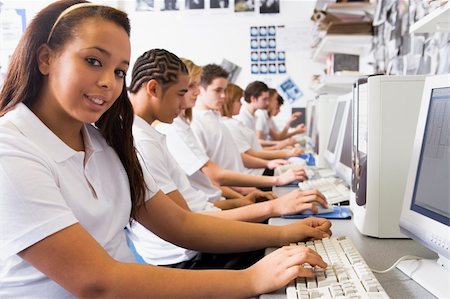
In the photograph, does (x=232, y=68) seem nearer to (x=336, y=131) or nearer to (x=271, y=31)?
(x=271, y=31)

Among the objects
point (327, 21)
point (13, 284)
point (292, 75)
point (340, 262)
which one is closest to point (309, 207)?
point (340, 262)

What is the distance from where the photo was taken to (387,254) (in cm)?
99

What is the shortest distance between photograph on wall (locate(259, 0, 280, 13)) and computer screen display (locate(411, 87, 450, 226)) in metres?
4.05

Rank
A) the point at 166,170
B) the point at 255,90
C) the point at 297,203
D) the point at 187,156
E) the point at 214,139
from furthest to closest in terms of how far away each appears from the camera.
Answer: the point at 255,90
the point at 214,139
the point at 187,156
the point at 166,170
the point at 297,203

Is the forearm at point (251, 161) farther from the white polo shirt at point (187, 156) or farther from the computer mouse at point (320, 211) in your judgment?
the computer mouse at point (320, 211)

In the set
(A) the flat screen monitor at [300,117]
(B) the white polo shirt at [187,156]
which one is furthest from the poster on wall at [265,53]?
(B) the white polo shirt at [187,156]

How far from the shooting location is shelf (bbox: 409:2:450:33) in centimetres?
107

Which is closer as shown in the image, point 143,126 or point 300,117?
point 143,126

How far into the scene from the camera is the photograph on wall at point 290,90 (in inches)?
192

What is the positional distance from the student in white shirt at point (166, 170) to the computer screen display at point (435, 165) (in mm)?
415

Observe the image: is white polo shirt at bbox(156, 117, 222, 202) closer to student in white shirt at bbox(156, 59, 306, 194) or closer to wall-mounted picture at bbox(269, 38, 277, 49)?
student in white shirt at bbox(156, 59, 306, 194)

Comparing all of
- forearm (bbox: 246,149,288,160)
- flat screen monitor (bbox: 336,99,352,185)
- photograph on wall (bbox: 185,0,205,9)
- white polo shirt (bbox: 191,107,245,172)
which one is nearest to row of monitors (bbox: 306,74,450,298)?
flat screen monitor (bbox: 336,99,352,185)

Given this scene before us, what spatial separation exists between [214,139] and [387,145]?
1.57 meters

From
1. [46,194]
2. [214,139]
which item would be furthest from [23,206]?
[214,139]
